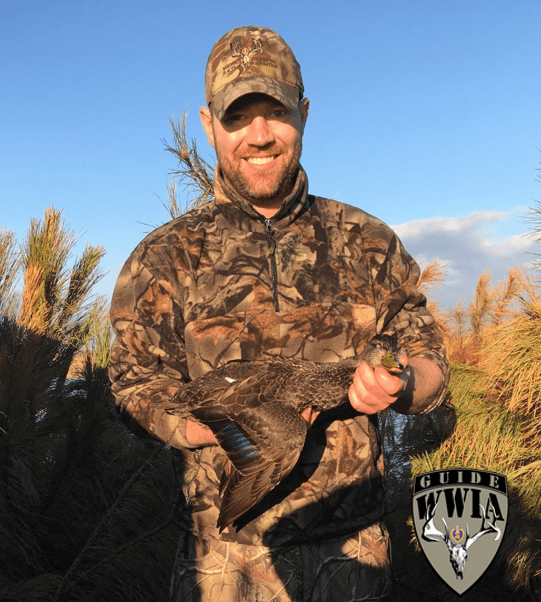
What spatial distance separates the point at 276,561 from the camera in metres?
2.96

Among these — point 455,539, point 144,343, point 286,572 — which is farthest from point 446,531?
point 144,343

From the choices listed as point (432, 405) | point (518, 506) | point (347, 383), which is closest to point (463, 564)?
point (518, 506)

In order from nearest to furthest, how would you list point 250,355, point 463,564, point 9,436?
1. point 250,355
2. point 463,564
3. point 9,436

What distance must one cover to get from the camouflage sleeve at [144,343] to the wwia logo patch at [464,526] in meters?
2.40

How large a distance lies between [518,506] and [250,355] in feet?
8.84

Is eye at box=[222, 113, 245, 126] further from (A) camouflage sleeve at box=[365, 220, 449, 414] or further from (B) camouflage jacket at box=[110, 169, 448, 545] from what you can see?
(A) camouflage sleeve at box=[365, 220, 449, 414]

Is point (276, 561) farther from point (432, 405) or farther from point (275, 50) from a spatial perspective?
point (275, 50)

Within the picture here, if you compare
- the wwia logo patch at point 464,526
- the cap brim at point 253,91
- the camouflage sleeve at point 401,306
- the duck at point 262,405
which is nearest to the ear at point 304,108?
the cap brim at point 253,91

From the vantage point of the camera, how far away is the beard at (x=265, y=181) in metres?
3.28

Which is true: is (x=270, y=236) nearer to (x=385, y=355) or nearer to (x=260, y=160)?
(x=260, y=160)

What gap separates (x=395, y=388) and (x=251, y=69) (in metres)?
1.76

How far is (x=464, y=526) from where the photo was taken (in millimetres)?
4473

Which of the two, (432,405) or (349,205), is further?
(349,205)

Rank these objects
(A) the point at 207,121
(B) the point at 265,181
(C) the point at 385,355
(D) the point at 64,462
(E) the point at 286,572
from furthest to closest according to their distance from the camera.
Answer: (D) the point at 64,462, (A) the point at 207,121, (B) the point at 265,181, (E) the point at 286,572, (C) the point at 385,355
